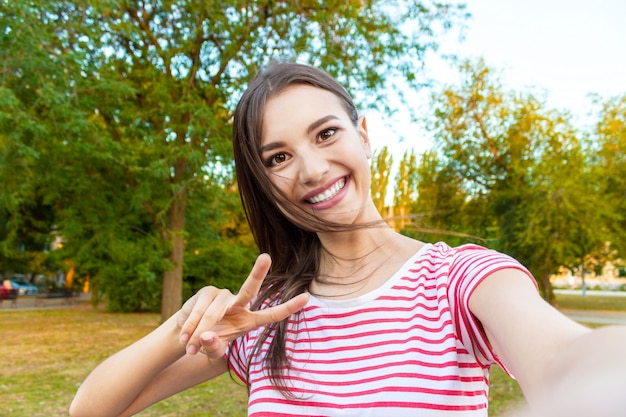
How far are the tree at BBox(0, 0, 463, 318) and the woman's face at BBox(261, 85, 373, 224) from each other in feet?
29.6

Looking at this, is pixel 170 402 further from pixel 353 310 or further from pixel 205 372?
pixel 353 310

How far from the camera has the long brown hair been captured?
1521mm

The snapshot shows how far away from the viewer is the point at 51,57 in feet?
30.3

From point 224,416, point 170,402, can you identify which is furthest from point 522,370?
point 170,402

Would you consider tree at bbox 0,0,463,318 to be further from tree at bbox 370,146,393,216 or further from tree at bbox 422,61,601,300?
tree at bbox 370,146,393,216

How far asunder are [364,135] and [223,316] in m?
0.80

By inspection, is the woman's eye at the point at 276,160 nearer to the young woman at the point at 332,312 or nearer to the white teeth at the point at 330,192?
the young woman at the point at 332,312

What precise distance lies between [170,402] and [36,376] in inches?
112

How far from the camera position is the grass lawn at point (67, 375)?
6.29 m

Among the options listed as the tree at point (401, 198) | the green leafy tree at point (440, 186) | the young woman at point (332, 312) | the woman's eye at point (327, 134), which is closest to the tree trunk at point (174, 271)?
the green leafy tree at point (440, 186)

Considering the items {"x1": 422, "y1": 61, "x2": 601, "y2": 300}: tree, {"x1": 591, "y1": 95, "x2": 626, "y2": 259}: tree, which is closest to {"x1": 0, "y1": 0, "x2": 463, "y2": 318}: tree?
{"x1": 422, "y1": 61, "x2": 601, "y2": 300}: tree

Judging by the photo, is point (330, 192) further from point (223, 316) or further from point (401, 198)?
point (401, 198)

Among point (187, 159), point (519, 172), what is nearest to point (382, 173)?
point (187, 159)

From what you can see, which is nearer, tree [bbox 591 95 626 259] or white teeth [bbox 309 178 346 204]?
white teeth [bbox 309 178 346 204]
